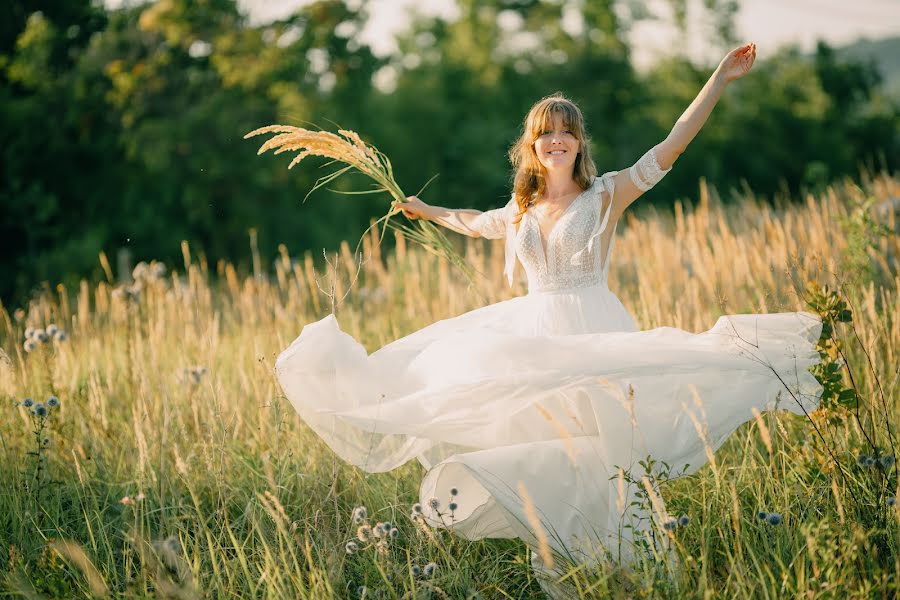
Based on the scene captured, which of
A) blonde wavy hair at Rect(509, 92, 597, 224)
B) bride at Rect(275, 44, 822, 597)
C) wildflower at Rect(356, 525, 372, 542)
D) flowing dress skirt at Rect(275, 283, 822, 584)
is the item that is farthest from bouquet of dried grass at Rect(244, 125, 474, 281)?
wildflower at Rect(356, 525, 372, 542)

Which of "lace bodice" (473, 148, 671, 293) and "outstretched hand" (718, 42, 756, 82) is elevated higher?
"outstretched hand" (718, 42, 756, 82)

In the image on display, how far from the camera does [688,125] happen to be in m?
3.05

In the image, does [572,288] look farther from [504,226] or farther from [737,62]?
[737,62]

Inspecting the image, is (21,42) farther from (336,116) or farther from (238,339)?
(238,339)

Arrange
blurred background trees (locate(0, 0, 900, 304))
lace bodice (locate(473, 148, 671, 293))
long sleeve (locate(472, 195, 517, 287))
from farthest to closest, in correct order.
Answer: blurred background trees (locate(0, 0, 900, 304))
long sleeve (locate(472, 195, 517, 287))
lace bodice (locate(473, 148, 671, 293))

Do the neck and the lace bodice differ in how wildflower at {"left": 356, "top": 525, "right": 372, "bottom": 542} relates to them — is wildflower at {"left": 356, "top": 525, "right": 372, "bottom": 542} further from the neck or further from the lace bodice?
the neck

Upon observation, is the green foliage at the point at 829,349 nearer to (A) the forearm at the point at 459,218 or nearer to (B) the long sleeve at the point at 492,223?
(B) the long sleeve at the point at 492,223

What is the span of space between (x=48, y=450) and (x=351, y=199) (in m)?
14.5

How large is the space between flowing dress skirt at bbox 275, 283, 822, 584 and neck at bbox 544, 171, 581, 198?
0.80 metres

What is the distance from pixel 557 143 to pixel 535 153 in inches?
5.1

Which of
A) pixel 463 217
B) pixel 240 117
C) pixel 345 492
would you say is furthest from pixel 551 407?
pixel 240 117

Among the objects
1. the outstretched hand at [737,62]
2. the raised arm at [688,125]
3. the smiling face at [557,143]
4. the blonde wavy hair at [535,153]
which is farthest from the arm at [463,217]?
the outstretched hand at [737,62]

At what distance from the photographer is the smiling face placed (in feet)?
10.6

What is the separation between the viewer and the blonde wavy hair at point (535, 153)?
3246mm
